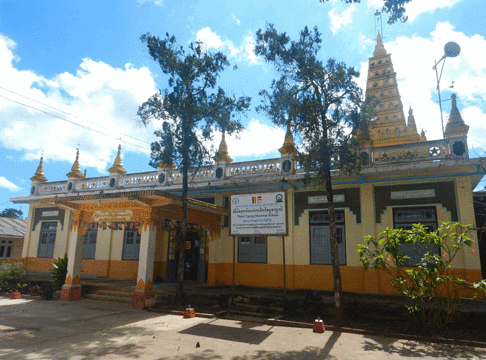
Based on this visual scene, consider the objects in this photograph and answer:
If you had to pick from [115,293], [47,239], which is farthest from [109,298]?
[47,239]

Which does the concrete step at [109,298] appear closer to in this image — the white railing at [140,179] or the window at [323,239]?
the white railing at [140,179]

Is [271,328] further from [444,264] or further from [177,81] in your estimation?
[177,81]

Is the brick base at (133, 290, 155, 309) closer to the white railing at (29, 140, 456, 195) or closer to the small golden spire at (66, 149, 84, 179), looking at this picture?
the white railing at (29, 140, 456, 195)

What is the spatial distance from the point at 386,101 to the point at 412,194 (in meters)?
13.6

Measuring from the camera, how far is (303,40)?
10039 mm

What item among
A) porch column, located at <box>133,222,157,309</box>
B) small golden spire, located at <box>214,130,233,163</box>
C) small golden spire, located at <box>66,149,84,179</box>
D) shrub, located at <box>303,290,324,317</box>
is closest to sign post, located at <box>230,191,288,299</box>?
shrub, located at <box>303,290,324,317</box>

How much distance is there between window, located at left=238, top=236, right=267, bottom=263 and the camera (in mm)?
14203

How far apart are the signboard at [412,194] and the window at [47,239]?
694 inches

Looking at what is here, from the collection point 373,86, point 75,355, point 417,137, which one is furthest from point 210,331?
point 373,86

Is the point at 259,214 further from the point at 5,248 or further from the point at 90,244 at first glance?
the point at 5,248

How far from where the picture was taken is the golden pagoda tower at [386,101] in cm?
2281

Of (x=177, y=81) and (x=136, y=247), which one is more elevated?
(x=177, y=81)

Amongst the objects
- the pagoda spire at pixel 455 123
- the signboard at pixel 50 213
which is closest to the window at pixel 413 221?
the pagoda spire at pixel 455 123

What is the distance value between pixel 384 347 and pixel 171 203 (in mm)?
7640
